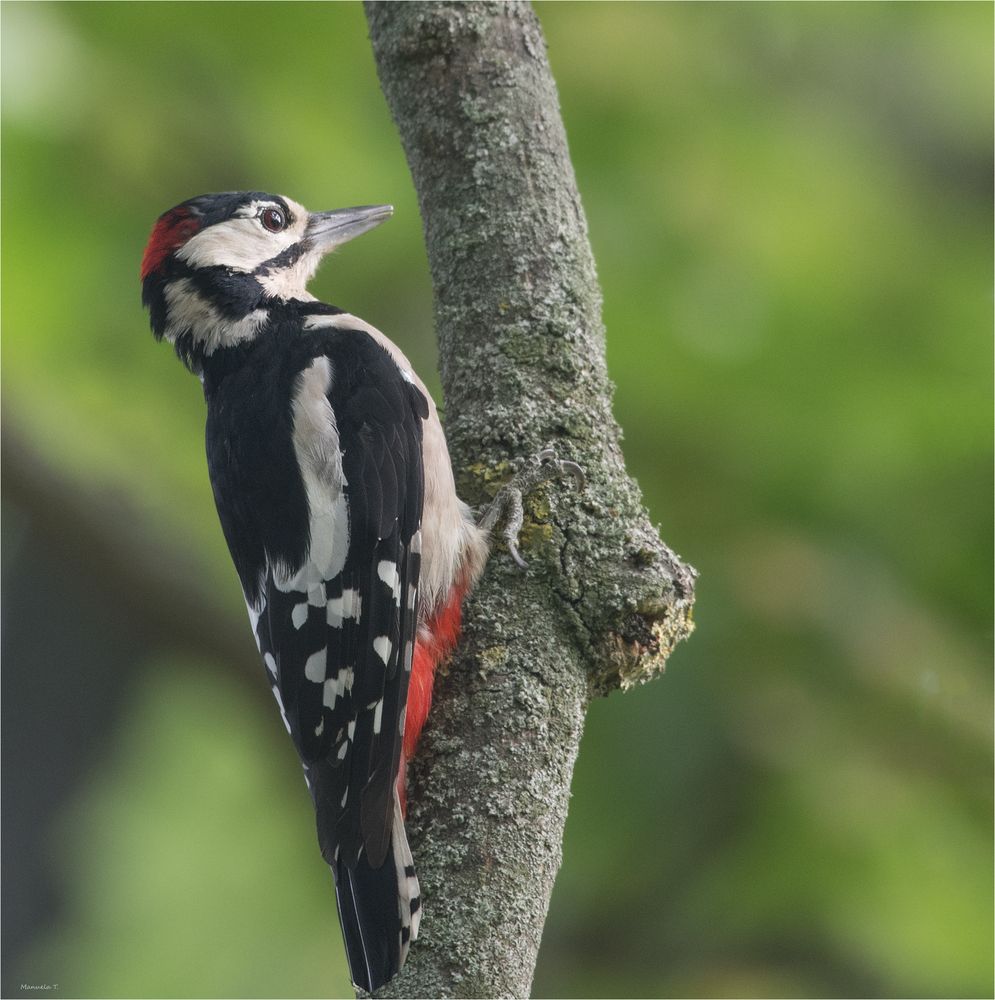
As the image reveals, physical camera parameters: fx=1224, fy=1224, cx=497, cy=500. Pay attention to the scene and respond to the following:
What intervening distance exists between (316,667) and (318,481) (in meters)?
Result: 0.48

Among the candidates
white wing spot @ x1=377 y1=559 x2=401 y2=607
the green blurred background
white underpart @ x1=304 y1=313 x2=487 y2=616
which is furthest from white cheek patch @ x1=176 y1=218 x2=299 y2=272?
white wing spot @ x1=377 y1=559 x2=401 y2=607

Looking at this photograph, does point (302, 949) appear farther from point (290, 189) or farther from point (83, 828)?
point (290, 189)

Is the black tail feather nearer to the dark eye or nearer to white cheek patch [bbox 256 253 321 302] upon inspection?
white cheek patch [bbox 256 253 321 302]

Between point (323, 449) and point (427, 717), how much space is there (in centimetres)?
84

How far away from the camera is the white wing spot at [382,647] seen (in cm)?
275

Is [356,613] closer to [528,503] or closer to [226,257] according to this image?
[528,503]

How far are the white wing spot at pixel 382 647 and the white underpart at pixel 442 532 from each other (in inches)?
4.7

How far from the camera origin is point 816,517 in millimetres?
3820

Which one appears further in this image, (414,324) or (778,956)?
(414,324)

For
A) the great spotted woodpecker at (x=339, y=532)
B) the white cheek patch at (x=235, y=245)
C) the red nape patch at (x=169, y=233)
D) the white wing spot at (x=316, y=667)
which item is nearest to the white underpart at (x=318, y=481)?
the great spotted woodpecker at (x=339, y=532)

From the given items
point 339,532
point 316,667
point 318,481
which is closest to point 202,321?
point 318,481

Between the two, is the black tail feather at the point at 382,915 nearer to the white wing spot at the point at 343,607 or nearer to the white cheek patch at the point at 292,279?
the white wing spot at the point at 343,607

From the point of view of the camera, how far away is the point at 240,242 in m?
3.63

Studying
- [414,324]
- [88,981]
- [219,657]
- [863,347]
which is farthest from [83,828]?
[863,347]
